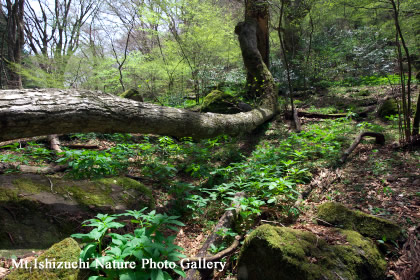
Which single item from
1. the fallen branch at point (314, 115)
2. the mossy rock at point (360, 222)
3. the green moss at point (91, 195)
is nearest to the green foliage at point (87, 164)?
the green moss at point (91, 195)

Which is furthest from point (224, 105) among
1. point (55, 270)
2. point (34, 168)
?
point (55, 270)

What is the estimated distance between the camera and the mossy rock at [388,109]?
18.0 feet

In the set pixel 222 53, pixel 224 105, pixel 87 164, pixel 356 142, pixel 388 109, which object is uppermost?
pixel 222 53

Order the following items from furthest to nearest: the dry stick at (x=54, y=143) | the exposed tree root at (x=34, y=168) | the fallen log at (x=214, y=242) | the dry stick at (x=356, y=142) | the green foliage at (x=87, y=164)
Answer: the dry stick at (x=54, y=143) < the dry stick at (x=356, y=142) < the exposed tree root at (x=34, y=168) < the green foliage at (x=87, y=164) < the fallen log at (x=214, y=242)

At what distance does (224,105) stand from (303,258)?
5699 millimetres

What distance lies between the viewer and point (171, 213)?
2846 mm

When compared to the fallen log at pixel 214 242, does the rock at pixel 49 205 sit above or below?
above

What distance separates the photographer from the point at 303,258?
1503 mm

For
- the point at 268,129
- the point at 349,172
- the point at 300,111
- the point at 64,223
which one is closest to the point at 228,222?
the point at 64,223

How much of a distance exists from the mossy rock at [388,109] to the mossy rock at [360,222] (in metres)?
4.84

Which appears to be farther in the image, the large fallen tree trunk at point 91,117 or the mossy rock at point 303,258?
the large fallen tree trunk at point 91,117

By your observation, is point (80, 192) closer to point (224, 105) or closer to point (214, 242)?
point (214, 242)

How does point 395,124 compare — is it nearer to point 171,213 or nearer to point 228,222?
point 228,222

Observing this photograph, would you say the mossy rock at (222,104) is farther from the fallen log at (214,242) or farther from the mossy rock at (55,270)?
the mossy rock at (55,270)
